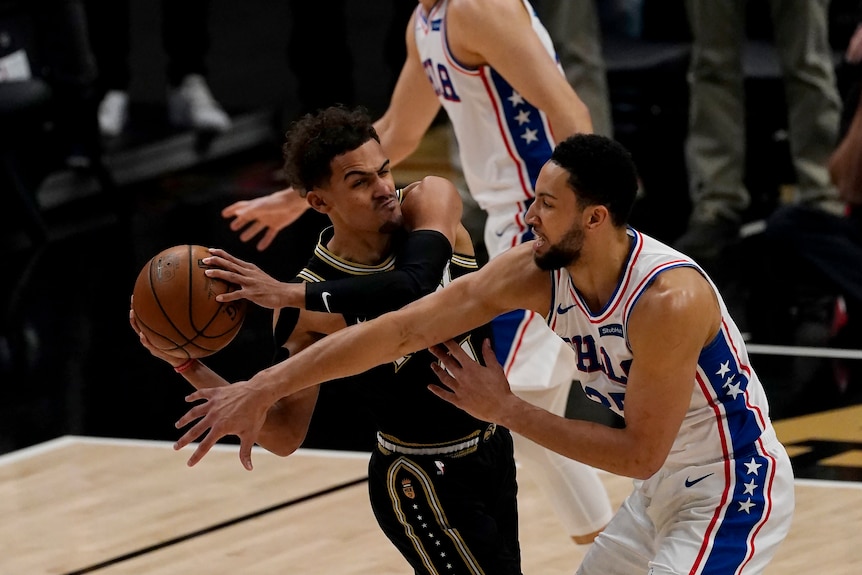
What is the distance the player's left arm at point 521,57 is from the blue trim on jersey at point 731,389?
1.35 metres

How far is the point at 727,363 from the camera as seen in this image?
3768 mm

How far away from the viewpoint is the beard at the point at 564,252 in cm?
367

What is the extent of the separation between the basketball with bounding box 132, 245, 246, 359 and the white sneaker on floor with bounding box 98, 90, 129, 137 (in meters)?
8.11

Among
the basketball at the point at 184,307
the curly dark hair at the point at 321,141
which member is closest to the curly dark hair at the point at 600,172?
the curly dark hair at the point at 321,141

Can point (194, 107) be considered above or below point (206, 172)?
above

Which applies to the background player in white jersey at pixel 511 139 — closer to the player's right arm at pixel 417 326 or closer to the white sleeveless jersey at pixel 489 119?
the white sleeveless jersey at pixel 489 119

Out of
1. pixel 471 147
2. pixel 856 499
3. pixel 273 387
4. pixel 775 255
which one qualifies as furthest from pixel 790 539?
pixel 775 255

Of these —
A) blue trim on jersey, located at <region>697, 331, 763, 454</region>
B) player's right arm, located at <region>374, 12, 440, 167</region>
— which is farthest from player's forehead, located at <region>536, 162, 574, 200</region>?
player's right arm, located at <region>374, 12, 440, 167</region>

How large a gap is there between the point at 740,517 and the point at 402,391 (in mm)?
917

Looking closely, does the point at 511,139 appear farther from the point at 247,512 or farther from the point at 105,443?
the point at 105,443

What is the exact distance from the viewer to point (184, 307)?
396cm

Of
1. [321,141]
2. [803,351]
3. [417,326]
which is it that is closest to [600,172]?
[417,326]

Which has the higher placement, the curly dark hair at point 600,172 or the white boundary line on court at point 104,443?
the curly dark hair at point 600,172

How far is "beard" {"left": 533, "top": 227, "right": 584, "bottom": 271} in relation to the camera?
367 cm
